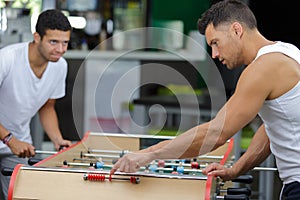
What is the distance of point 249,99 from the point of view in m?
3.03

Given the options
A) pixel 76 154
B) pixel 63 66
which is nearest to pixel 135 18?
pixel 63 66

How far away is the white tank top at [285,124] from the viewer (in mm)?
3098

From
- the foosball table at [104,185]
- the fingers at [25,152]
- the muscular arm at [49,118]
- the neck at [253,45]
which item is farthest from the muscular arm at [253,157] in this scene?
the muscular arm at [49,118]

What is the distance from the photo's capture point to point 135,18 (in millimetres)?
9438

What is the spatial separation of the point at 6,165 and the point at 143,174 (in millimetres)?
1659

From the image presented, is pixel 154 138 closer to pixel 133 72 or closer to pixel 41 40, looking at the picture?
pixel 41 40

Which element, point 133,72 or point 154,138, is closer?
point 154,138

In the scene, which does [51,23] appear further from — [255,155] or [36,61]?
[255,155]

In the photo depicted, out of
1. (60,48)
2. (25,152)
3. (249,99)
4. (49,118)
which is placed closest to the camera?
(249,99)

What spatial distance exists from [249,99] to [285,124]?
24cm

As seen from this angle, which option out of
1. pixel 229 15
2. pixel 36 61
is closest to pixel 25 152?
pixel 36 61

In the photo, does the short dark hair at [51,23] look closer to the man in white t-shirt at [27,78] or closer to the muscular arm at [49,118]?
the man in white t-shirt at [27,78]

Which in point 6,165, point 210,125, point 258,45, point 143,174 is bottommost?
point 6,165

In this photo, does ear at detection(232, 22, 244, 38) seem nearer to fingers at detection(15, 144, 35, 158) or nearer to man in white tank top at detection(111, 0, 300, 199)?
man in white tank top at detection(111, 0, 300, 199)
